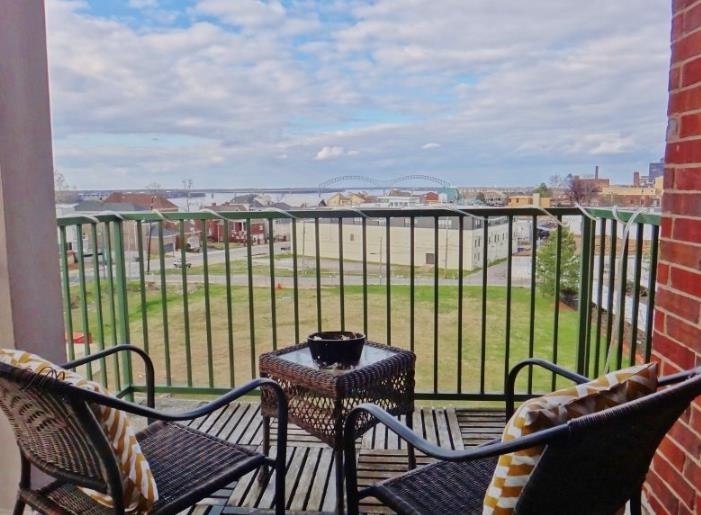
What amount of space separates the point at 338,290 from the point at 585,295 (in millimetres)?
1420

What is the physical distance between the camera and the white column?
1777 mm

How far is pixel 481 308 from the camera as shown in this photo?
294cm

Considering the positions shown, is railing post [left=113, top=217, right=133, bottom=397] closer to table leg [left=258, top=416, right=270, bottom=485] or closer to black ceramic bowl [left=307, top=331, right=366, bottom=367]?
table leg [left=258, top=416, right=270, bottom=485]

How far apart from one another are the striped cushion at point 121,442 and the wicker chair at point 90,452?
0.03 m

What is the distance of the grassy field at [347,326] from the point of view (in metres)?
2.98

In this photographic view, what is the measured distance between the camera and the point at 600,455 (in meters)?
1.01

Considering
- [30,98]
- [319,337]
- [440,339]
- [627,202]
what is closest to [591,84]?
[627,202]

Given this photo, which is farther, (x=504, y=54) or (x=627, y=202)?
(x=504, y=54)

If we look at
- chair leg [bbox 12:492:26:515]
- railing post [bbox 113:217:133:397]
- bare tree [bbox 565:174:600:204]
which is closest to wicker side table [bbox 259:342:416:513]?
chair leg [bbox 12:492:26:515]

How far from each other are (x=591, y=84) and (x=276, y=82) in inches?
78.7

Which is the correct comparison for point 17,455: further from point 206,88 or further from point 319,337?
point 206,88

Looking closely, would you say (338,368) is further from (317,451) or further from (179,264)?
(179,264)

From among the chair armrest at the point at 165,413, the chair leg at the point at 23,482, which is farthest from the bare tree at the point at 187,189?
the chair leg at the point at 23,482

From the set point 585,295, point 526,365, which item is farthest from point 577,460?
point 585,295
